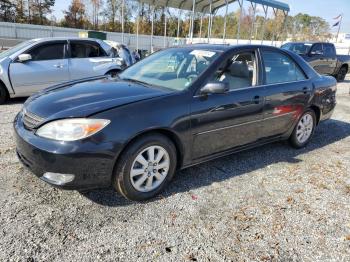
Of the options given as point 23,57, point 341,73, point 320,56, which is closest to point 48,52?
point 23,57

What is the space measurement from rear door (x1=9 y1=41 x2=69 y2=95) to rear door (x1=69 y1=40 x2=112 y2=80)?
0.17 metres

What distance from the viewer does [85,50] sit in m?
7.89

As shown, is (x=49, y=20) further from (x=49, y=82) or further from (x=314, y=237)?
(x=314, y=237)

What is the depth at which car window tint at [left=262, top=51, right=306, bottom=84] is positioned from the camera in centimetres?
439

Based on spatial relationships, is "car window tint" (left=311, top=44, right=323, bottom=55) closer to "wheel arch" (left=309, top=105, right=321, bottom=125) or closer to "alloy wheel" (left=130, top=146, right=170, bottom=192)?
"wheel arch" (left=309, top=105, right=321, bottom=125)

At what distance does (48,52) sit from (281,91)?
5.40 metres

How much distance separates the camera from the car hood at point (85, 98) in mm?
2923

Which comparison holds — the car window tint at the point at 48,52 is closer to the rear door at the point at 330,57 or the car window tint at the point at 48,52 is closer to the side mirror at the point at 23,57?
the side mirror at the point at 23,57

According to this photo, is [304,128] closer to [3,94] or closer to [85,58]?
[85,58]

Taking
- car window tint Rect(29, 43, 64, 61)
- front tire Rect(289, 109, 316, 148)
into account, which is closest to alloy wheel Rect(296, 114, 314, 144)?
front tire Rect(289, 109, 316, 148)

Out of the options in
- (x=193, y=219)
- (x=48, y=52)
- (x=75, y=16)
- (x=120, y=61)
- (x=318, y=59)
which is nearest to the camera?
(x=193, y=219)

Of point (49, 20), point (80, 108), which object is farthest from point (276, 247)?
point (49, 20)

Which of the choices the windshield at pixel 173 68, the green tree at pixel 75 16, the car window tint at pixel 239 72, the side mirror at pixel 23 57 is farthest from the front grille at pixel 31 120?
the green tree at pixel 75 16

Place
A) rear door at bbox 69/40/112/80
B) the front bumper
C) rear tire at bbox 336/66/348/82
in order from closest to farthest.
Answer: the front bumper < rear door at bbox 69/40/112/80 < rear tire at bbox 336/66/348/82
